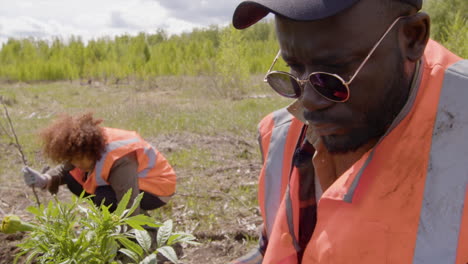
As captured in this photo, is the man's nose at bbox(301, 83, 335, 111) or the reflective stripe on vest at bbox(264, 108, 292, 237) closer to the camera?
the man's nose at bbox(301, 83, 335, 111)

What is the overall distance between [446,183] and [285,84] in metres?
0.57

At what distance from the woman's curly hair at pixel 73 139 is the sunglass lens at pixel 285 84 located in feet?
7.65

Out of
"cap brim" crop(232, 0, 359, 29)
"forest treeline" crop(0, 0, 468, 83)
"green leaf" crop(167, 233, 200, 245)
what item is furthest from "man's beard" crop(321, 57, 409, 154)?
"forest treeline" crop(0, 0, 468, 83)

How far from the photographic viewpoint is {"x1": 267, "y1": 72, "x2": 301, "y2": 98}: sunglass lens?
1.26m

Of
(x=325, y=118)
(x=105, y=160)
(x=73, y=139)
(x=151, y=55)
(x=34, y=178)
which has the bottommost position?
(x=151, y=55)

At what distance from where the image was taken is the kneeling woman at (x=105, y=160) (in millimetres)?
3334

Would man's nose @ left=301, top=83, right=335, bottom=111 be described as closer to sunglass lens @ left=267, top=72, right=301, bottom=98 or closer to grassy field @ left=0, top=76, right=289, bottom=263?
sunglass lens @ left=267, top=72, right=301, bottom=98

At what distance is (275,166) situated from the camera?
58.7 inches

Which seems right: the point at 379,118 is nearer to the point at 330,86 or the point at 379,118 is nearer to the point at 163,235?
the point at 330,86

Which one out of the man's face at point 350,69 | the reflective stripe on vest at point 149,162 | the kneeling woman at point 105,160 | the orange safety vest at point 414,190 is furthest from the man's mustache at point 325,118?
the reflective stripe on vest at point 149,162

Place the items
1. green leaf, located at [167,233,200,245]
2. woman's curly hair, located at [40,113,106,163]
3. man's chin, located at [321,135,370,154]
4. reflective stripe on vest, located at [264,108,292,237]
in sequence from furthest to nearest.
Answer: woman's curly hair, located at [40,113,106,163], reflective stripe on vest, located at [264,108,292,237], green leaf, located at [167,233,200,245], man's chin, located at [321,135,370,154]

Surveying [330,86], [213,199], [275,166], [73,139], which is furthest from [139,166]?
[330,86]

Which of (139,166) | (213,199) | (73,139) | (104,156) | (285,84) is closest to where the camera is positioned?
(285,84)

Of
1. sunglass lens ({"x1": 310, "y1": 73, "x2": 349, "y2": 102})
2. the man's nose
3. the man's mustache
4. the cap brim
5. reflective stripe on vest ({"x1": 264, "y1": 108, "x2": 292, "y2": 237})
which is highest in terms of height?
the cap brim
